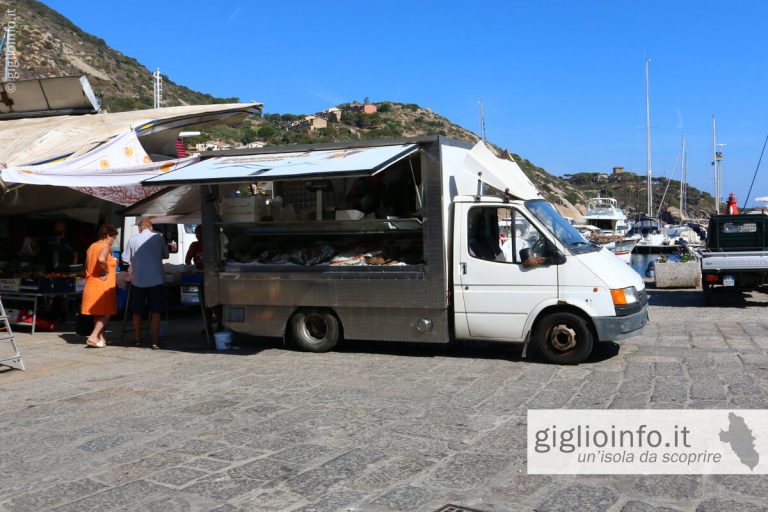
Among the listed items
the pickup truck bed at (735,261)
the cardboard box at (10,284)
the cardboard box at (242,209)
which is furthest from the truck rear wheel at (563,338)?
the cardboard box at (10,284)

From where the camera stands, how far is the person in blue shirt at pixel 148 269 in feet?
32.5

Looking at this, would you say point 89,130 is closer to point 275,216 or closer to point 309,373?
point 275,216

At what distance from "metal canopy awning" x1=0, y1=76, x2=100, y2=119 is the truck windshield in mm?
11355

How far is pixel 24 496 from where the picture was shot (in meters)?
4.42

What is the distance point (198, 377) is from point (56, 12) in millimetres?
90715

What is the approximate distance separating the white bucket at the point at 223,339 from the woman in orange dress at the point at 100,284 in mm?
1706

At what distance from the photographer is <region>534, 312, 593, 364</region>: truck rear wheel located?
8047 millimetres

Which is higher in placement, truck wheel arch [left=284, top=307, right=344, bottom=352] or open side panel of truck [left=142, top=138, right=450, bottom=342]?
open side panel of truck [left=142, top=138, right=450, bottom=342]

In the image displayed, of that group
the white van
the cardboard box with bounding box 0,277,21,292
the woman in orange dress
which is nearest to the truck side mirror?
the woman in orange dress

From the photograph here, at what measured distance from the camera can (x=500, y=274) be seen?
8.41m

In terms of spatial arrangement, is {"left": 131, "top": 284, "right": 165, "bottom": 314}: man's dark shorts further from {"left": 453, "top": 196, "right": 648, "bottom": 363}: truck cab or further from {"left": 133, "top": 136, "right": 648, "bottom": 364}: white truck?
{"left": 453, "top": 196, "right": 648, "bottom": 363}: truck cab

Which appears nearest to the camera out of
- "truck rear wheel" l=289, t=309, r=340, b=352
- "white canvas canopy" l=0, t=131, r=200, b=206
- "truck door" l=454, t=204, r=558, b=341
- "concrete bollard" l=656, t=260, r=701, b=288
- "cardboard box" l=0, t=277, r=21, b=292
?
"truck door" l=454, t=204, r=558, b=341

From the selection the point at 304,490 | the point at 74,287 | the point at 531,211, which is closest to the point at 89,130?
the point at 74,287

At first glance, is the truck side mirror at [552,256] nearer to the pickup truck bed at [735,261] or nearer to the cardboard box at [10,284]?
the pickup truck bed at [735,261]
